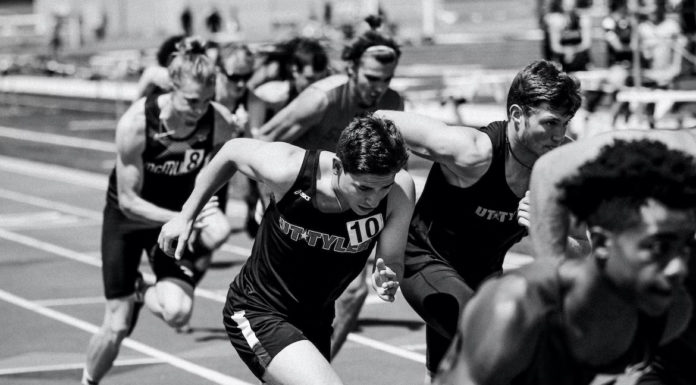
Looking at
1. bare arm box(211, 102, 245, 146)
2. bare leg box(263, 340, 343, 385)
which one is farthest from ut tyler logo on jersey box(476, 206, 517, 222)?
bare arm box(211, 102, 245, 146)

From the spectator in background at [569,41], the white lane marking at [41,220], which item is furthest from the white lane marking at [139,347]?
the spectator in background at [569,41]

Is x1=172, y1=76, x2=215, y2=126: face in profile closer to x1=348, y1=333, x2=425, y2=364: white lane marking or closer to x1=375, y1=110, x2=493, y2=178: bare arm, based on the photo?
x1=375, y1=110, x2=493, y2=178: bare arm

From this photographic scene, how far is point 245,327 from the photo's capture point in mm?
5402

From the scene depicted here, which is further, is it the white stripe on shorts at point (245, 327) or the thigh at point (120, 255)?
the thigh at point (120, 255)

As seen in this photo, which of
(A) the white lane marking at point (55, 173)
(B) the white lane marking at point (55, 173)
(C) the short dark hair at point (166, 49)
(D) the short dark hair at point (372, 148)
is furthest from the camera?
(B) the white lane marking at point (55, 173)

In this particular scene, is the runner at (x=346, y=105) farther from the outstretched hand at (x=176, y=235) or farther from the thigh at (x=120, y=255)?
the outstretched hand at (x=176, y=235)

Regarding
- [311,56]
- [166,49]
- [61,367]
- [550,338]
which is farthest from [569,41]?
[550,338]

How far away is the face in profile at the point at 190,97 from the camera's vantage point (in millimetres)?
7125

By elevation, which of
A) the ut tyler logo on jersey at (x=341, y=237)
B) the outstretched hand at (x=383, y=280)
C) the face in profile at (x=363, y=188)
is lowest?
the outstretched hand at (x=383, y=280)

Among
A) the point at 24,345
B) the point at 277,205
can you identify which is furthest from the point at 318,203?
the point at 24,345

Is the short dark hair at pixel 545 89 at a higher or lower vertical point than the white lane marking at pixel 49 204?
higher

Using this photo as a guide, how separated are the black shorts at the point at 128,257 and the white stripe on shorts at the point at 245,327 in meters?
2.02

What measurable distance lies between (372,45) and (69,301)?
4.31 metres

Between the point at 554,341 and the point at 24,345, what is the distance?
6.60 m
